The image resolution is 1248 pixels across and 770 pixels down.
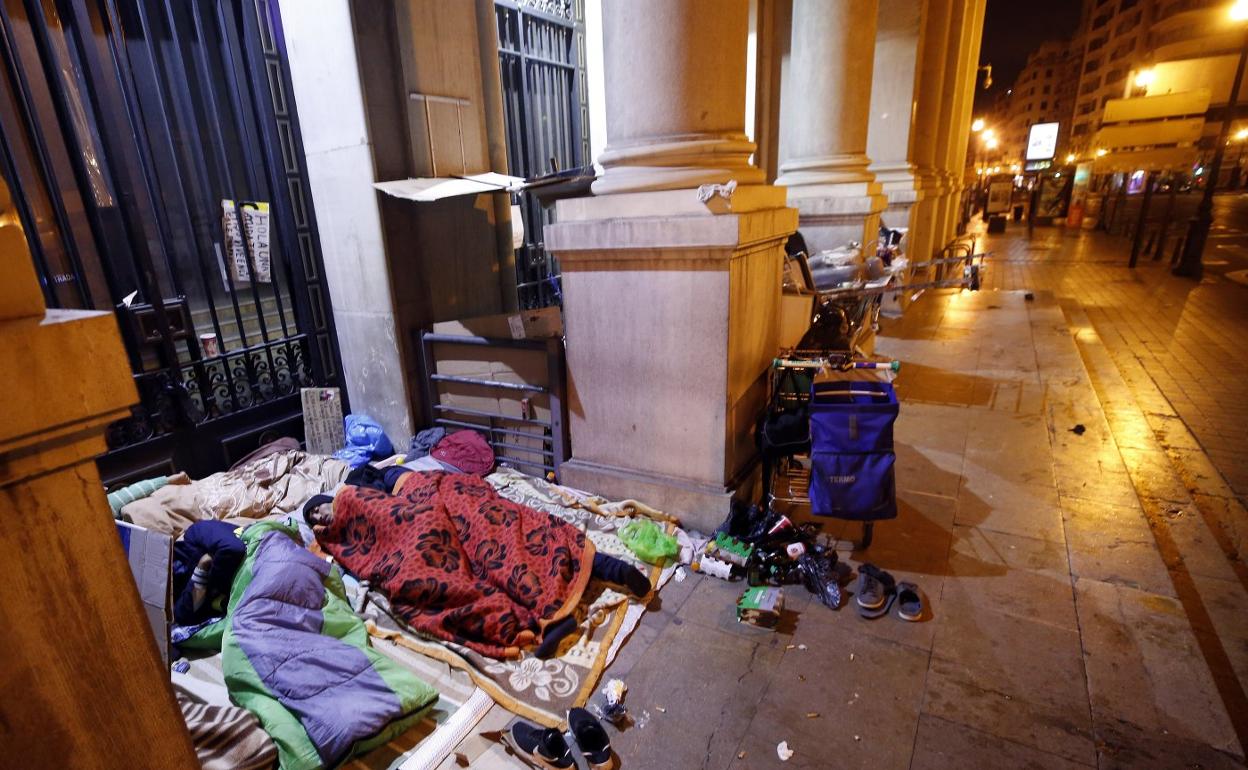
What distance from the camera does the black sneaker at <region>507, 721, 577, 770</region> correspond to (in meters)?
2.33

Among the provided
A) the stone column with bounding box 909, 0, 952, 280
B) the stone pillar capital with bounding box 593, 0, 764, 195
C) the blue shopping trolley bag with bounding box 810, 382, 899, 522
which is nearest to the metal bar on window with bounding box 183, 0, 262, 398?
the stone pillar capital with bounding box 593, 0, 764, 195

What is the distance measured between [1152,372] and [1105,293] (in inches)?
245

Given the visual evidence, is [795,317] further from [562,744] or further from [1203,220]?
[1203,220]

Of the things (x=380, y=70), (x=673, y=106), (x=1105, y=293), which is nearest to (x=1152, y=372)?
(x=1105, y=293)

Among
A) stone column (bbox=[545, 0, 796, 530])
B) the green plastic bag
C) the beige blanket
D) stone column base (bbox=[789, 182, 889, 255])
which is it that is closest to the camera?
stone column (bbox=[545, 0, 796, 530])

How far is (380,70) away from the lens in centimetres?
489

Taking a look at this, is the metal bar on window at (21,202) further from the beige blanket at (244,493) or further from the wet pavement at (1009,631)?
the wet pavement at (1009,631)

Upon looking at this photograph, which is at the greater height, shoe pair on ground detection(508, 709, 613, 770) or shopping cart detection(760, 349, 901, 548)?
shopping cart detection(760, 349, 901, 548)

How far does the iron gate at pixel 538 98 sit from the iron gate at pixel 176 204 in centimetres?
256

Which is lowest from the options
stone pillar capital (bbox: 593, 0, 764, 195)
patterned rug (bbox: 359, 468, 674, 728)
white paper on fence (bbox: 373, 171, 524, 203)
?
patterned rug (bbox: 359, 468, 674, 728)

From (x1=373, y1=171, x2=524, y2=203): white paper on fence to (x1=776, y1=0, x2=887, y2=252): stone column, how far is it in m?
4.80

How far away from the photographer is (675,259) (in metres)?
3.59

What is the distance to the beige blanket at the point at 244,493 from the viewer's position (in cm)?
388

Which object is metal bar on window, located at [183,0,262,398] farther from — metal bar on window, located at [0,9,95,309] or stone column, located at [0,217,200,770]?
stone column, located at [0,217,200,770]
